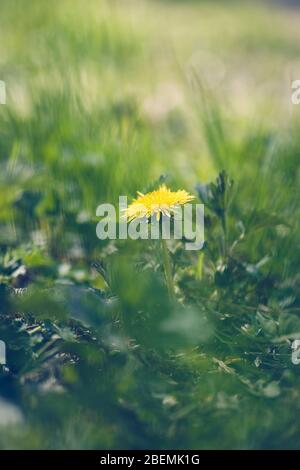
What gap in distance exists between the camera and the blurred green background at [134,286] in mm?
896

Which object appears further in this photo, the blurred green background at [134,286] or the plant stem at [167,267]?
the plant stem at [167,267]

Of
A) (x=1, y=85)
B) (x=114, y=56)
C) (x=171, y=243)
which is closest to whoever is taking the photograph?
(x=171, y=243)

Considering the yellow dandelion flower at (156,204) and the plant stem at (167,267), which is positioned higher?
Result: the yellow dandelion flower at (156,204)

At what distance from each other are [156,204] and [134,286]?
0.48 feet

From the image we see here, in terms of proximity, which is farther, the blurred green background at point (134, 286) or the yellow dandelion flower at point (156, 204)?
the yellow dandelion flower at point (156, 204)

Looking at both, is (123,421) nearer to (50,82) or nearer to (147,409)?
(147,409)

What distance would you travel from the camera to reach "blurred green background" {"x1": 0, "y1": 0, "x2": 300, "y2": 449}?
0.90 meters

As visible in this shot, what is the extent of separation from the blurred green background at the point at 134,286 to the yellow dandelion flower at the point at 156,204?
0.25 feet

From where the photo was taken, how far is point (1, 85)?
166 cm

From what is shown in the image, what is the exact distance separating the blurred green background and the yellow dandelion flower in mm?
76

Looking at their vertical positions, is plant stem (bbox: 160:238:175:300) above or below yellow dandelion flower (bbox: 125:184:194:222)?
below

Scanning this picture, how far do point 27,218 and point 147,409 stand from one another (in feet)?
2.01
